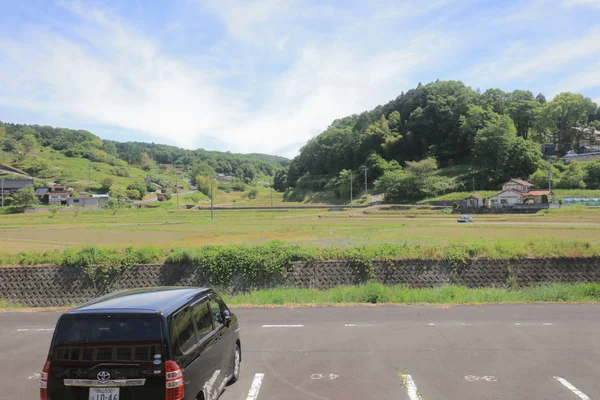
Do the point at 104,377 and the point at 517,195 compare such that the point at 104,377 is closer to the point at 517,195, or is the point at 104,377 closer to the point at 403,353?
the point at 403,353

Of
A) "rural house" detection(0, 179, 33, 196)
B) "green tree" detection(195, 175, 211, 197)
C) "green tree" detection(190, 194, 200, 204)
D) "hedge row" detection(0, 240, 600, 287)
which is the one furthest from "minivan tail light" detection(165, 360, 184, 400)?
"green tree" detection(195, 175, 211, 197)

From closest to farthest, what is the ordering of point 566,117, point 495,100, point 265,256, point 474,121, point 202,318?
point 202,318 → point 265,256 → point 566,117 → point 474,121 → point 495,100

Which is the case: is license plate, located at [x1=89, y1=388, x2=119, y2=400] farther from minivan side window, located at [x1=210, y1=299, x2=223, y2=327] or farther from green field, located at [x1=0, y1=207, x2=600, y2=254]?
green field, located at [x1=0, y1=207, x2=600, y2=254]

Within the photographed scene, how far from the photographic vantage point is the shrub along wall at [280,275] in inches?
590

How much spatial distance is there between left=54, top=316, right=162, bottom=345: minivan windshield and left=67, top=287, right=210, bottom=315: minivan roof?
0.30 ft

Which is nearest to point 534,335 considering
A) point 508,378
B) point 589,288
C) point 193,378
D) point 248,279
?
point 508,378

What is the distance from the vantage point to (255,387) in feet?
20.1

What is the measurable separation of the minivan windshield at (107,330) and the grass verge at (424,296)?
336 inches

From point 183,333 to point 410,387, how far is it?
340cm

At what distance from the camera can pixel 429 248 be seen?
15836 millimetres

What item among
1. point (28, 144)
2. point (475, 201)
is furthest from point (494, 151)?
point (28, 144)

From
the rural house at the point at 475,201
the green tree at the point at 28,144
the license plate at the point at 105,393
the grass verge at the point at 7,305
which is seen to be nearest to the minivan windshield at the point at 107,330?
the license plate at the point at 105,393

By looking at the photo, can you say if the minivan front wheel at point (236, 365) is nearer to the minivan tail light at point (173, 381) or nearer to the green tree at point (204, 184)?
the minivan tail light at point (173, 381)

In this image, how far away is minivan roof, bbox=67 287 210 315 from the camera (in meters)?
4.42
